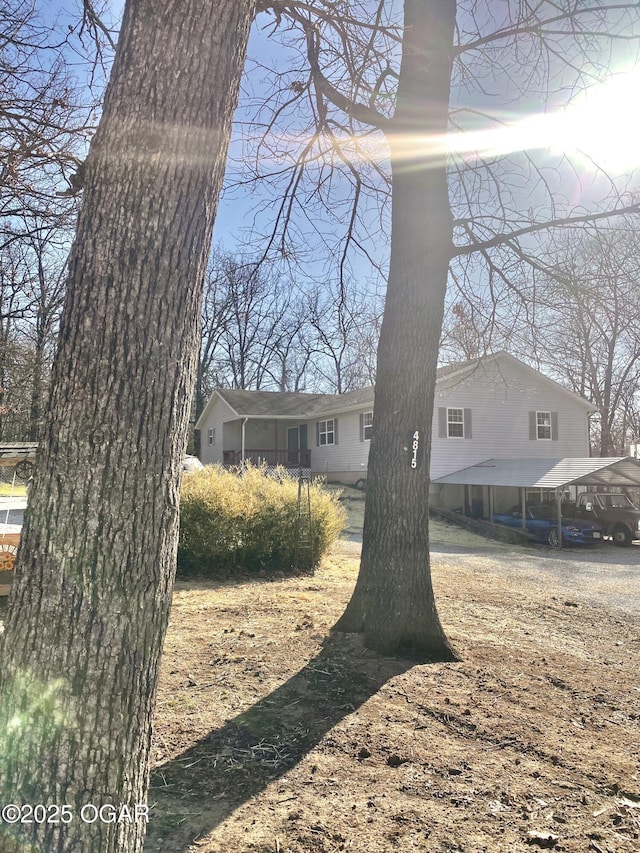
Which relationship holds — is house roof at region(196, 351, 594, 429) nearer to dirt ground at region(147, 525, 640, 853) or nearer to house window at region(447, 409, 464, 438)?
house window at region(447, 409, 464, 438)

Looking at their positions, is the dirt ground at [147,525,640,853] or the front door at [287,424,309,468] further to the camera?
the front door at [287,424,309,468]

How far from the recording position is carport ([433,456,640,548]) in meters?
14.8

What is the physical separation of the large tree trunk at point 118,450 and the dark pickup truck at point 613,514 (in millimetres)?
16184

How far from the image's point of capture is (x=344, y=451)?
22438 mm

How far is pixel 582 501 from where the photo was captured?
1644cm

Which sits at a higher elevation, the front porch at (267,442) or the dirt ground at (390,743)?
the front porch at (267,442)

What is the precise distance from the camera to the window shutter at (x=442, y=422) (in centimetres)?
1938

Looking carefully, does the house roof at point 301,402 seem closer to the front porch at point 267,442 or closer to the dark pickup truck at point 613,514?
the front porch at point 267,442

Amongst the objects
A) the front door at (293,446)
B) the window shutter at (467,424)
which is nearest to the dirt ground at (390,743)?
the window shutter at (467,424)

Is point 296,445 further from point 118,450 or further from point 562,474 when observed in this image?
point 118,450

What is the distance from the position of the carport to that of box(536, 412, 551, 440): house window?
3.82 metres

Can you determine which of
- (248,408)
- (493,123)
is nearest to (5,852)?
(493,123)

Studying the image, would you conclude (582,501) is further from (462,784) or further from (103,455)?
(103,455)

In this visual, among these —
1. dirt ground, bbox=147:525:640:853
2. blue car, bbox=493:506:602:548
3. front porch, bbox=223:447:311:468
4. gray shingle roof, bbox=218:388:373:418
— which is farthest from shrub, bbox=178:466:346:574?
front porch, bbox=223:447:311:468
